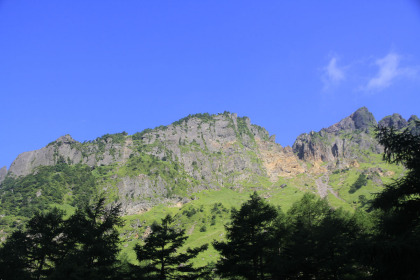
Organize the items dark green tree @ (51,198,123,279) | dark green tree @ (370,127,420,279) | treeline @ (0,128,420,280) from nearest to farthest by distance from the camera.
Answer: dark green tree @ (370,127,420,279)
treeline @ (0,128,420,280)
dark green tree @ (51,198,123,279)

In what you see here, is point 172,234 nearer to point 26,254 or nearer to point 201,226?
point 26,254

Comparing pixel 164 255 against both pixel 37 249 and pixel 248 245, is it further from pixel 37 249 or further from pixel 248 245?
pixel 37 249

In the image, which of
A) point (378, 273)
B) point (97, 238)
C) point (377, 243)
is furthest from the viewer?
point (97, 238)

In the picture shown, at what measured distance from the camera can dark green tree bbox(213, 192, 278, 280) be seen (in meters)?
25.8

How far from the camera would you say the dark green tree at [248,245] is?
84.5 ft

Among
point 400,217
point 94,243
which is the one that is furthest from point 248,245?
point 400,217

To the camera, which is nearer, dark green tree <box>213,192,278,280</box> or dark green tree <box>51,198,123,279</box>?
dark green tree <box>51,198,123,279</box>

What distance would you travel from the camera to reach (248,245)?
1045 inches

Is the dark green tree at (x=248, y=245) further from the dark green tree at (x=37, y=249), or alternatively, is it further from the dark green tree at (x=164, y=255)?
the dark green tree at (x=37, y=249)

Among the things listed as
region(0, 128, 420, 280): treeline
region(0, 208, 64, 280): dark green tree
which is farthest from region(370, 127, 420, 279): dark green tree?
region(0, 208, 64, 280): dark green tree

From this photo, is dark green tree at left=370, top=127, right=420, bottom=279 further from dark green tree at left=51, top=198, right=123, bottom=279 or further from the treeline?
dark green tree at left=51, top=198, right=123, bottom=279

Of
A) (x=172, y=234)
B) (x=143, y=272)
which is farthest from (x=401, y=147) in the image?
(x=143, y=272)

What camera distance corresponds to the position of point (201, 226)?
176 m

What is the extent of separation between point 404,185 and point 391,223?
222cm
